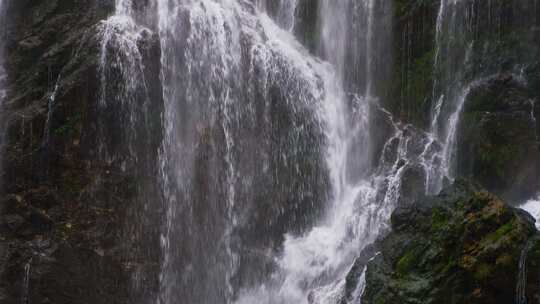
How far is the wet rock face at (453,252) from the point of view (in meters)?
10.6

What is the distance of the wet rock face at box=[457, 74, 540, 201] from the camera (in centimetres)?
1454

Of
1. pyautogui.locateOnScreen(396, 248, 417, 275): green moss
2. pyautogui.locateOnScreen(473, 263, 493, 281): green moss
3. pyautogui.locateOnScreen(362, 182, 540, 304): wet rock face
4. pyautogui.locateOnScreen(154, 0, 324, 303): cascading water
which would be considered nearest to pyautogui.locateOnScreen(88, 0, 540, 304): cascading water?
pyautogui.locateOnScreen(154, 0, 324, 303): cascading water

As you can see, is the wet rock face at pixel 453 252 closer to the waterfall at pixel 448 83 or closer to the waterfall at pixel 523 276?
the waterfall at pixel 523 276

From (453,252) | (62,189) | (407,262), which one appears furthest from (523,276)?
(62,189)

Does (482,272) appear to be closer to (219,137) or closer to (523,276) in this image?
(523,276)

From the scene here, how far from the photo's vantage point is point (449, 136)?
15461 mm

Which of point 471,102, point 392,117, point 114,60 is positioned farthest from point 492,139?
point 114,60

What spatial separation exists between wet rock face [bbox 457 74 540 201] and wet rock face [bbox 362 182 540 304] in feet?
9.88

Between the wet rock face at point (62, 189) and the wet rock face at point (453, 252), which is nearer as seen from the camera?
the wet rock face at point (453, 252)

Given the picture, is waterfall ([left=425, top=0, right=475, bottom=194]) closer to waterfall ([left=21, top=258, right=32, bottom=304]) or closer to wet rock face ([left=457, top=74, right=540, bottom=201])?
wet rock face ([left=457, top=74, right=540, bottom=201])

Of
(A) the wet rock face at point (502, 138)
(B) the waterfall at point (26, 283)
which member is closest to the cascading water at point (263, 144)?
(A) the wet rock face at point (502, 138)

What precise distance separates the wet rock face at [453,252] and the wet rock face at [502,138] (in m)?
3.01

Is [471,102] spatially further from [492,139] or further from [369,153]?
[369,153]

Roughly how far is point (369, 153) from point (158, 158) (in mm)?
5187
